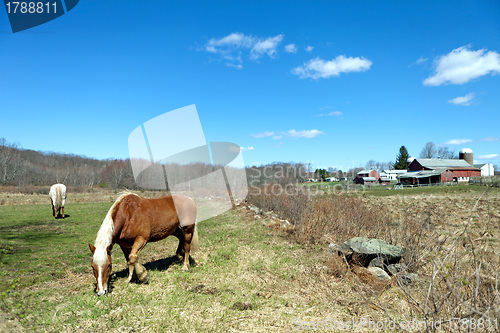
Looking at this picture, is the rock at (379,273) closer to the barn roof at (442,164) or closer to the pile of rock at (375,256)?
the pile of rock at (375,256)

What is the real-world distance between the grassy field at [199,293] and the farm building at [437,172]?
52689mm

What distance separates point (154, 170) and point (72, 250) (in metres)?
30.4

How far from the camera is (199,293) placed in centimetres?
562

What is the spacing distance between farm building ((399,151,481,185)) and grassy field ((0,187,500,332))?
5269 cm

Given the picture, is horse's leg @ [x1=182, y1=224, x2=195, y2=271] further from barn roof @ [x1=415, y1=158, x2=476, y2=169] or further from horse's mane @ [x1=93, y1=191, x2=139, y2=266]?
barn roof @ [x1=415, y1=158, x2=476, y2=169]

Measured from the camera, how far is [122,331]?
420 cm

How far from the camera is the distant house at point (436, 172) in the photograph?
52.4m

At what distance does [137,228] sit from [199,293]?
1932 millimetres

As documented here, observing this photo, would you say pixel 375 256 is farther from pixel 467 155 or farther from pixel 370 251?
pixel 467 155

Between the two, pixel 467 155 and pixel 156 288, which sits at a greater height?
pixel 467 155

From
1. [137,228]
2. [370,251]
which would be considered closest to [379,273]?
[370,251]

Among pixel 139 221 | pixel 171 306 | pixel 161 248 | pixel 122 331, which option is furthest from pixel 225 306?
pixel 161 248

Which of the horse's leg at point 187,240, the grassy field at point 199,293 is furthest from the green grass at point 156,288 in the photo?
the horse's leg at point 187,240

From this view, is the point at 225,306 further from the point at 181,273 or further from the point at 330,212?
→ the point at 330,212
